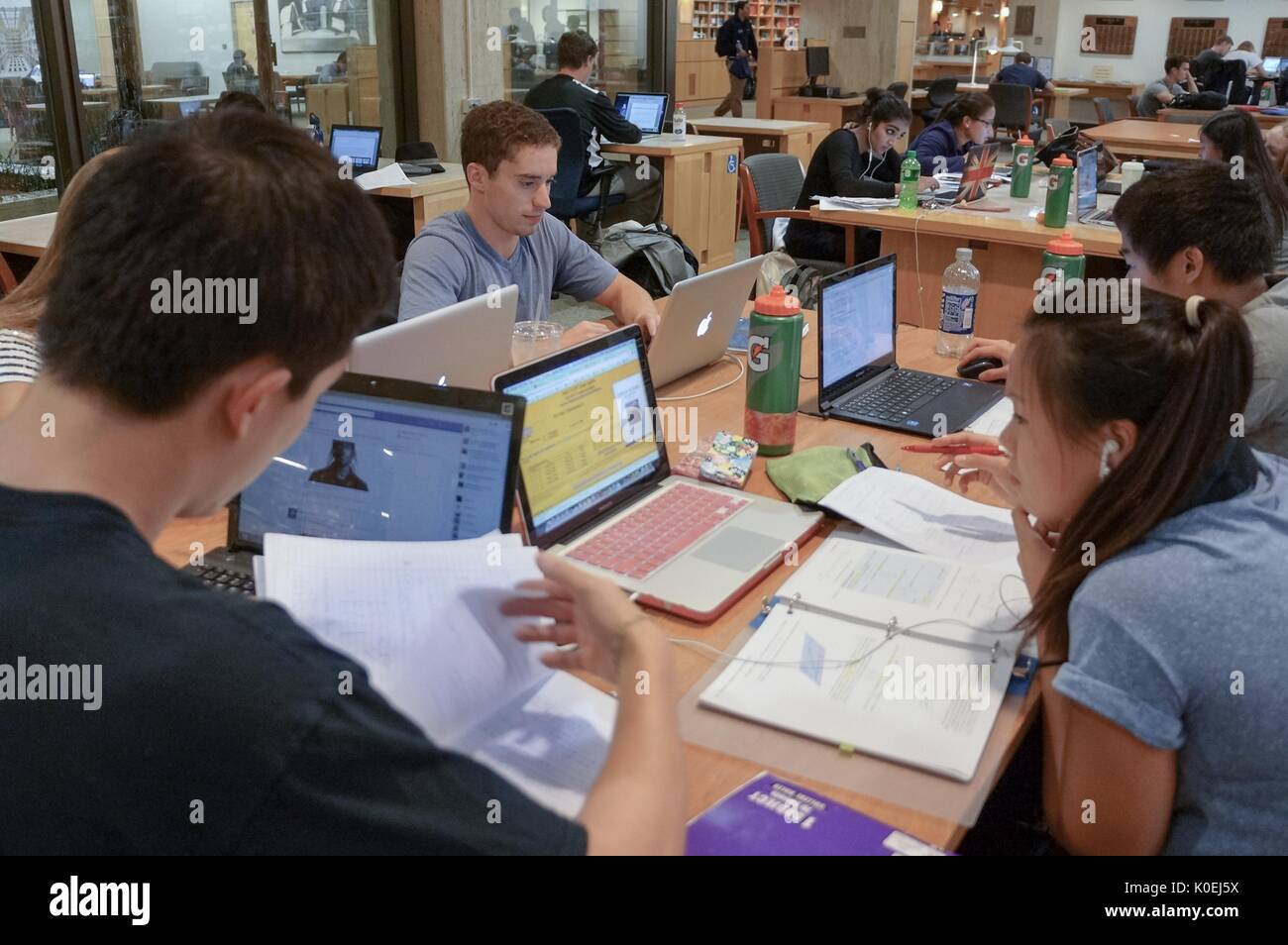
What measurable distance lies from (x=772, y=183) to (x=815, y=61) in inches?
243

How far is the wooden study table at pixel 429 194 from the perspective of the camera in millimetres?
4930

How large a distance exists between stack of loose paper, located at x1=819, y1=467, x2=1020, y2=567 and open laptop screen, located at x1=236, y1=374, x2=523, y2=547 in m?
0.58

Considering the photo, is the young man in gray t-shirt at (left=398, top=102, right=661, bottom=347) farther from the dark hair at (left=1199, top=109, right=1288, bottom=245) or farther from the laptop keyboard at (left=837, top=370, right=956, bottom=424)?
the dark hair at (left=1199, top=109, right=1288, bottom=245)

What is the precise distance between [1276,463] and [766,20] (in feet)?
37.4

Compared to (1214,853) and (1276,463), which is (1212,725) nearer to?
(1214,853)

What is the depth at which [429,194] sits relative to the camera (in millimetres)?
4961

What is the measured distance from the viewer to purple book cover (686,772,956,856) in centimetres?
102

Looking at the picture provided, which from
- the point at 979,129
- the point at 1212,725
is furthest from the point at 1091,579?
the point at 979,129

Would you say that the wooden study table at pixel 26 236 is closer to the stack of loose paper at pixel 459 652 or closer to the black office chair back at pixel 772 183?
the black office chair back at pixel 772 183

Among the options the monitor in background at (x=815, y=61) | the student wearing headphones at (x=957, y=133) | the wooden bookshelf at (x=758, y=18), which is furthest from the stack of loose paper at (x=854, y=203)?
the monitor in background at (x=815, y=61)

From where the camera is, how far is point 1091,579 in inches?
45.4

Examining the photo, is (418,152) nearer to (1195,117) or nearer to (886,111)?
(886,111)

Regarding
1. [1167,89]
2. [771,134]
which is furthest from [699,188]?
[1167,89]

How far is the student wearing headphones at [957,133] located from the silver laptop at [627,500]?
4.43 metres
